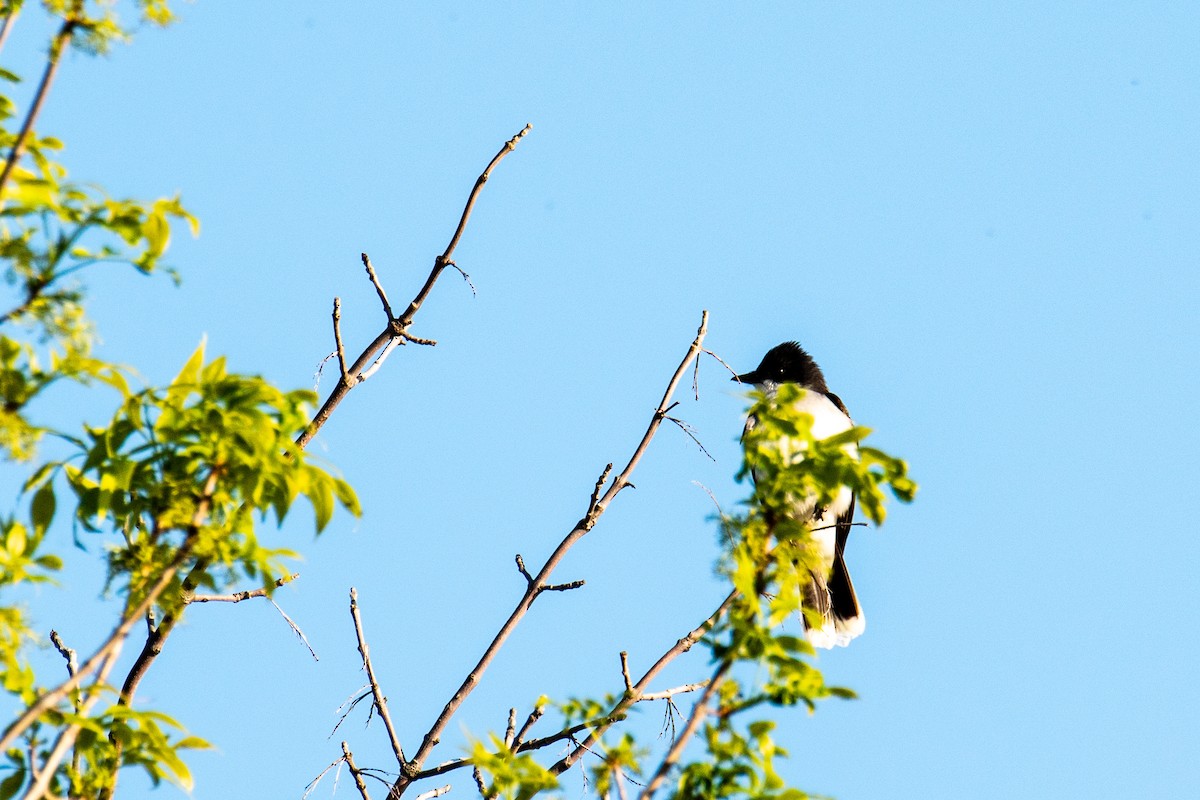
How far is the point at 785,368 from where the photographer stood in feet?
36.1

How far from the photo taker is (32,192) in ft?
7.75

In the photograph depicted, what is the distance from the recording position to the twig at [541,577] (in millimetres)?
3980

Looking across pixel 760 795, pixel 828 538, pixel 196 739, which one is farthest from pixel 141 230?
pixel 828 538

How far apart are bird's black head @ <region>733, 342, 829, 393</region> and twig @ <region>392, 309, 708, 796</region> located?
6.26 m

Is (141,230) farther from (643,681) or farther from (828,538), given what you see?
(828,538)

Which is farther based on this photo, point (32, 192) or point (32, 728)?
point (32, 728)

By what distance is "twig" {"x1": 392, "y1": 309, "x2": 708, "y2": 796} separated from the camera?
13.1ft

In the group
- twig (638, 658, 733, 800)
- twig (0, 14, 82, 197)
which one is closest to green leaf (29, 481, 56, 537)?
twig (0, 14, 82, 197)

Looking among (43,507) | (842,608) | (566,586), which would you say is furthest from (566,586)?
(842,608)

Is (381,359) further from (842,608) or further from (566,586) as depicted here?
(842,608)

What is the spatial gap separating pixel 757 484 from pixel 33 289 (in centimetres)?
142

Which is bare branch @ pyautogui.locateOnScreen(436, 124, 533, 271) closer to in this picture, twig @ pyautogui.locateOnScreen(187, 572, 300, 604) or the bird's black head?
twig @ pyautogui.locateOnScreen(187, 572, 300, 604)

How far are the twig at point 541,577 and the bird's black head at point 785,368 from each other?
6258 mm

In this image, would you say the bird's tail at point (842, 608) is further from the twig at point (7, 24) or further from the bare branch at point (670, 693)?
the twig at point (7, 24)
